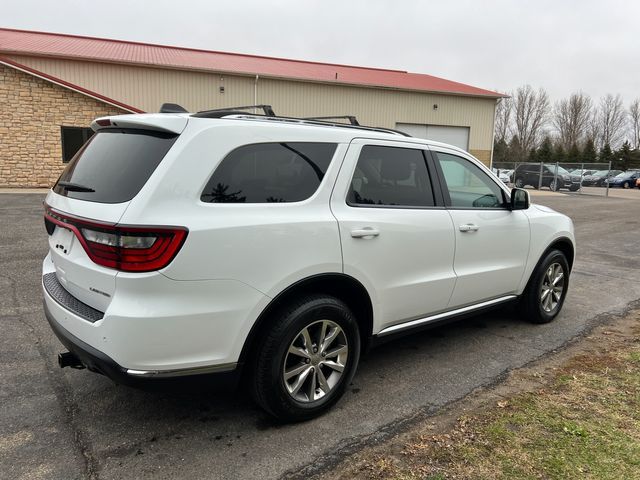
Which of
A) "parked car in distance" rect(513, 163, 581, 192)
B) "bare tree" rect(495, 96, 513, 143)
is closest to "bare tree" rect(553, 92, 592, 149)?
"bare tree" rect(495, 96, 513, 143)

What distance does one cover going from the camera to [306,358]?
3025 mm

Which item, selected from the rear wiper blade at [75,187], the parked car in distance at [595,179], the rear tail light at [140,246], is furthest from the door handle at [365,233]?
the parked car in distance at [595,179]

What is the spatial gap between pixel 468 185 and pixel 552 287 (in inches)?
66.3

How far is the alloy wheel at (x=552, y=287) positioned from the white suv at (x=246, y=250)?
5.48ft

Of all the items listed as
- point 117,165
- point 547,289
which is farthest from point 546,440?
point 117,165

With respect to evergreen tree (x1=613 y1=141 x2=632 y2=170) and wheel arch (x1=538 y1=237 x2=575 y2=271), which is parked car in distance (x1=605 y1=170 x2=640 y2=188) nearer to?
evergreen tree (x1=613 y1=141 x2=632 y2=170)

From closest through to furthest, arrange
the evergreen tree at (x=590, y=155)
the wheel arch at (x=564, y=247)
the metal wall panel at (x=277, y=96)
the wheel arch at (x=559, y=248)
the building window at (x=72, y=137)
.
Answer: the wheel arch at (x=559, y=248)
the wheel arch at (x=564, y=247)
the building window at (x=72, y=137)
the metal wall panel at (x=277, y=96)
the evergreen tree at (x=590, y=155)

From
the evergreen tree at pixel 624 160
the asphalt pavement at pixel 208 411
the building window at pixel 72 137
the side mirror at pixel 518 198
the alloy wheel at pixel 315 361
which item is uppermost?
the evergreen tree at pixel 624 160

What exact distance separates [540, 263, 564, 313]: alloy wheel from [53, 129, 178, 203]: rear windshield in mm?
3886

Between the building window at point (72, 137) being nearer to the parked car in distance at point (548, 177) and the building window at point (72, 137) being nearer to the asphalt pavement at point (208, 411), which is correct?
the asphalt pavement at point (208, 411)

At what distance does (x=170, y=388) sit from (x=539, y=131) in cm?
7867

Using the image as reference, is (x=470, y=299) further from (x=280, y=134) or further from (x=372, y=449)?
(x=280, y=134)

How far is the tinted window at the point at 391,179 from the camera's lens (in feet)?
11.0

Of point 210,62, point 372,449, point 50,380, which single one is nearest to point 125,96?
point 210,62
